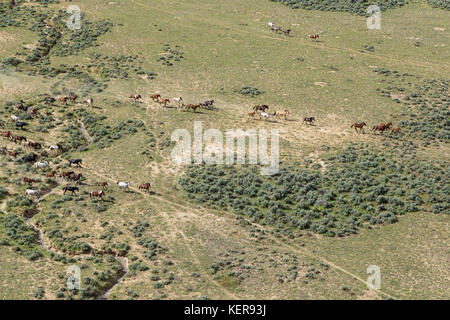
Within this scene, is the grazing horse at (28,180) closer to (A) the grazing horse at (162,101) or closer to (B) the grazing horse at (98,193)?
(B) the grazing horse at (98,193)

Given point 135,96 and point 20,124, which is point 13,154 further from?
point 135,96

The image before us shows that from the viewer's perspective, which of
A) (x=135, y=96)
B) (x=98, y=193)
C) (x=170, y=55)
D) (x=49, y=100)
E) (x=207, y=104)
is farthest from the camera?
(x=170, y=55)

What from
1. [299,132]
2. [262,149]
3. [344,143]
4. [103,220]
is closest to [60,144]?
[103,220]

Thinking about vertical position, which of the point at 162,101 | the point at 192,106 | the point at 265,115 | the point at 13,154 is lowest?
the point at 13,154

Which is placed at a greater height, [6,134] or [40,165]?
[6,134]

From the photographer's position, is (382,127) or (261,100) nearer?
(382,127)

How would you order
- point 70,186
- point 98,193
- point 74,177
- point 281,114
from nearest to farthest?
point 98,193 → point 70,186 → point 74,177 → point 281,114

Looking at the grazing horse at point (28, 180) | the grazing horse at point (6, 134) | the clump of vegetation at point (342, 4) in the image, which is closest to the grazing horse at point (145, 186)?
the grazing horse at point (28, 180)

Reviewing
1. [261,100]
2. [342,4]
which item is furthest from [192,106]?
[342,4]

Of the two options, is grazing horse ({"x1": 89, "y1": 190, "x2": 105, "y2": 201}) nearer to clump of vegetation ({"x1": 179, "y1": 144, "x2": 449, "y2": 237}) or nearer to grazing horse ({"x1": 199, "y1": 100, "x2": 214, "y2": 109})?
clump of vegetation ({"x1": 179, "y1": 144, "x2": 449, "y2": 237})
